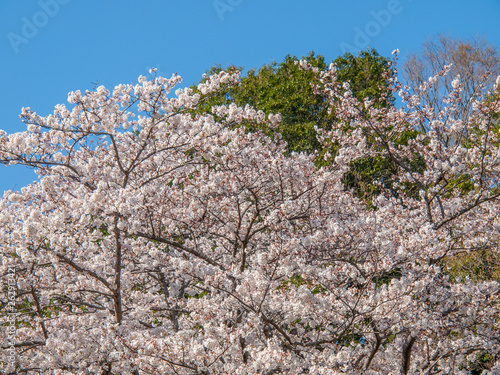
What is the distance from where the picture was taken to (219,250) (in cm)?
896

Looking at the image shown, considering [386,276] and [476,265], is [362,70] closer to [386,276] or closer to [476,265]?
[476,265]

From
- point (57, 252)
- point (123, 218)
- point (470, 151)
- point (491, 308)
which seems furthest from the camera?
point (470, 151)

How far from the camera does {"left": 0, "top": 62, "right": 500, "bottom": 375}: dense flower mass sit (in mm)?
6062

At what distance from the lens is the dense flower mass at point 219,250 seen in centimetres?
606

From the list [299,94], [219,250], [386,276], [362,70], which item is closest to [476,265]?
[386,276]

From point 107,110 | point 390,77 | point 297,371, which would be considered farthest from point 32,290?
point 390,77

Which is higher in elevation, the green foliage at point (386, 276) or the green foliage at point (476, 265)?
the green foliage at point (476, 265)

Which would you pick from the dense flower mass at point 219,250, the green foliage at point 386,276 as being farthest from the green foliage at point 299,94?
the dense flower mass at point 219,250

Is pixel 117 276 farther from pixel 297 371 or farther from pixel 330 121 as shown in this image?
pixel 330 121

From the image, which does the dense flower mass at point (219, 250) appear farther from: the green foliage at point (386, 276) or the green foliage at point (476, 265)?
the green foliage at point (476, 265)

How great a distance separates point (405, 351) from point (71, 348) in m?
4.86

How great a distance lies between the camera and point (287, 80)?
64.0 feet

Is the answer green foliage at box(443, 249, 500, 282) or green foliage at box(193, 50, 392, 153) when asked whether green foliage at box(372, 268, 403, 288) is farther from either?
green foliage at box(193, 50, 392, 153)

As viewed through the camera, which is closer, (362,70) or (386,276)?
(386,276)
